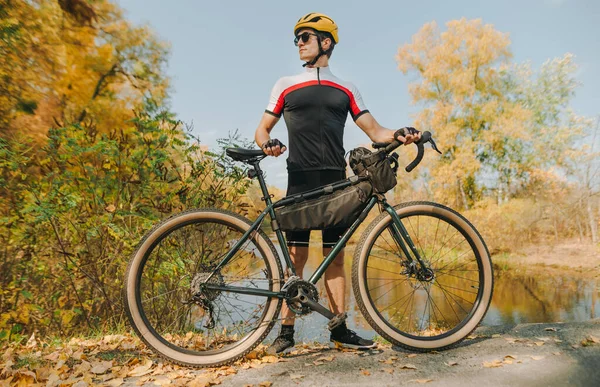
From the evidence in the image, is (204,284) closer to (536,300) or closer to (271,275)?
(271,275)

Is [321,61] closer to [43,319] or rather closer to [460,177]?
[43,319]

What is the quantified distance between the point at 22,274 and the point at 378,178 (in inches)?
175

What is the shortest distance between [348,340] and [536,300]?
496 inches

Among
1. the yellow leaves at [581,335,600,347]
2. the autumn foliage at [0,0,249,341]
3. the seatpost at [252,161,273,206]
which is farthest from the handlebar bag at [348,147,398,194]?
the autumn foliage at [0,0,249,341]

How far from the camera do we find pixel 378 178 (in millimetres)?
2684

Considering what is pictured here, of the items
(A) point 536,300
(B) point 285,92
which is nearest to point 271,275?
(B) point 285,92

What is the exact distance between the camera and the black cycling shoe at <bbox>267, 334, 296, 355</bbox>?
2773mm

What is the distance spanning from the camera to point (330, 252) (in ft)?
9.11

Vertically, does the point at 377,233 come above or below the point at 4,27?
below

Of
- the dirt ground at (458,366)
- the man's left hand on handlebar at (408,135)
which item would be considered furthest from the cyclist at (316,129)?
the dirt ground at (458,366)

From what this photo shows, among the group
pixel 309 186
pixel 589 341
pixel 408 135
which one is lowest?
pixel 589 341

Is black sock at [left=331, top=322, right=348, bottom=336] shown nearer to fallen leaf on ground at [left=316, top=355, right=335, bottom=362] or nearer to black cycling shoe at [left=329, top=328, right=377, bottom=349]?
black cycling shoe at [left=329, top=328, right=377, bottom=349]

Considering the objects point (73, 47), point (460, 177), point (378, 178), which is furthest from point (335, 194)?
point (460, 177)

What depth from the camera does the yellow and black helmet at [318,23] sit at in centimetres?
291
